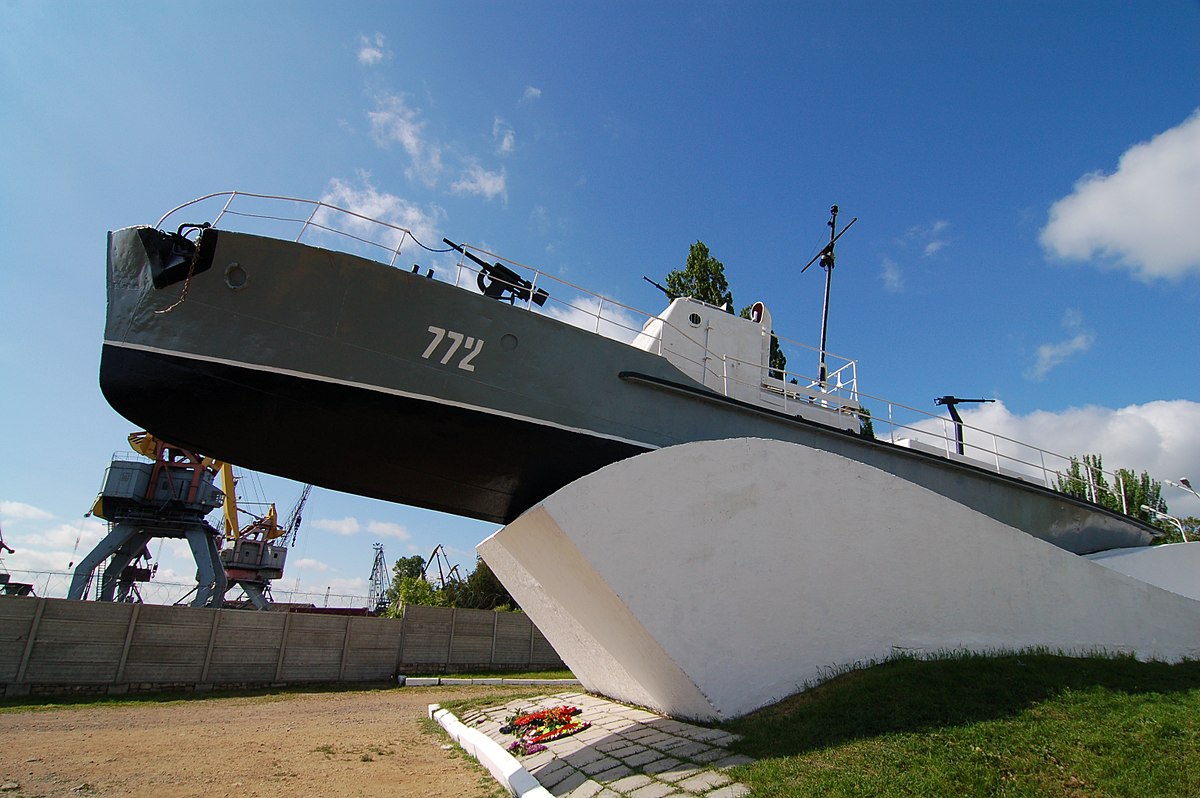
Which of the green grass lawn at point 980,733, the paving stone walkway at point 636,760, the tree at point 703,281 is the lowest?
the paving stone walkway at point 636,760

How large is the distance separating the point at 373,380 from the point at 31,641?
10992 mm

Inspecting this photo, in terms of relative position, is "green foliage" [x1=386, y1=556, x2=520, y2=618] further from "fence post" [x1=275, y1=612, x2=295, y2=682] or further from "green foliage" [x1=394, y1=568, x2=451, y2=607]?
"fence post" [x1=275, y1=612, x2=295, y2=682]

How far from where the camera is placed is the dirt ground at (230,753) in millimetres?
5836

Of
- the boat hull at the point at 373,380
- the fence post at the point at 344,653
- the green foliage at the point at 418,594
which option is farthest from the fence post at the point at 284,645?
the green foliage at the point at 418,594

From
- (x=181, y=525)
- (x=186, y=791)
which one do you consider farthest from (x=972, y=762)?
(x=181, y=525)

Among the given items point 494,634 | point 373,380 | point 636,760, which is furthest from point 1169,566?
point 494,634

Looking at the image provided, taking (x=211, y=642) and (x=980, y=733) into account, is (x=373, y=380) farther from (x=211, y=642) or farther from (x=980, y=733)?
(x=211, y=642)

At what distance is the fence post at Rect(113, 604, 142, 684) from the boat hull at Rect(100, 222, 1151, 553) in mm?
8344

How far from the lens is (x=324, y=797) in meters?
5.60

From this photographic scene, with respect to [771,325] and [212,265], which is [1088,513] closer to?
[771,325]

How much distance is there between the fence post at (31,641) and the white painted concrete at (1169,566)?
19490 millimetres

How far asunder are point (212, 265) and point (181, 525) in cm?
2412

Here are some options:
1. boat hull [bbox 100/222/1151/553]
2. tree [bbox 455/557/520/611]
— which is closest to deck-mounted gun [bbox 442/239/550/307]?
boat hull [bbox 100/222/1151/553]

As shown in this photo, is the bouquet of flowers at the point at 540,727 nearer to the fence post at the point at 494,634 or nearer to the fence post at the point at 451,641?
the fence post at the point at 451,641
